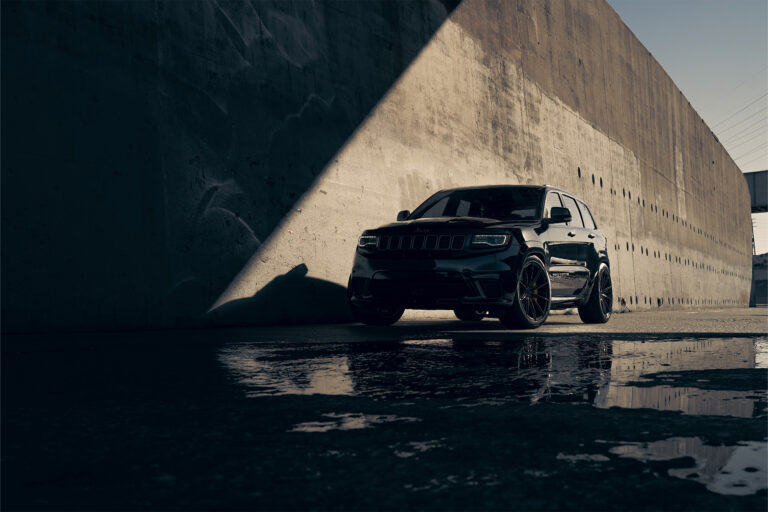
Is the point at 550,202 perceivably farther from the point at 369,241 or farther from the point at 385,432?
the point at 385,432

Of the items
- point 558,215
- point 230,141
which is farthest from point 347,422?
point 230,141

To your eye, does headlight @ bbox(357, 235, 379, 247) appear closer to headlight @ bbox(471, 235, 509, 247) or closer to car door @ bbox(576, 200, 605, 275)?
headlight @ bbox(471, 235, 509, 247)

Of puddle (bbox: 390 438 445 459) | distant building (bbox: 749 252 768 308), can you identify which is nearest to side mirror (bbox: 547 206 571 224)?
puddle (bbox: 390 438 445 459)

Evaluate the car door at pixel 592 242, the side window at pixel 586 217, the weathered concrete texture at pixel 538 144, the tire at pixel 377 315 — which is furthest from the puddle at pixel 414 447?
the side window at pixel 586 217

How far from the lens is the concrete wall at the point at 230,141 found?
7.20 meters

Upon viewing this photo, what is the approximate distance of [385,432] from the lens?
8.61 feet

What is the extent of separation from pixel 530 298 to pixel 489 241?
2.89 ft

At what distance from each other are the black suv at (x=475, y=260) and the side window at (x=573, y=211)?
0.57m

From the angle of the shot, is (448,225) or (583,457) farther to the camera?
(448,225)

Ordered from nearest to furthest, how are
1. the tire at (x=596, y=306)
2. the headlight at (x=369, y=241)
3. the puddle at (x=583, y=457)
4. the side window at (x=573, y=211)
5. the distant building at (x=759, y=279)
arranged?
the puddle at (x=583, y=457), the headlight at (x=369, y=241), the side window at (x=573, y=211), the tire at (x=596, y=306), the distant building at (x=759, y=279)

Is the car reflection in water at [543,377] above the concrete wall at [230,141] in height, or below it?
below

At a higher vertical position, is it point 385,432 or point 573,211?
point 573,211

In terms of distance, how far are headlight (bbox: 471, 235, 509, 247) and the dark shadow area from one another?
2.82 meters

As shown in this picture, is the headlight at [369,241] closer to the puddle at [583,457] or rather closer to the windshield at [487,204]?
the windshield at [487,204]
